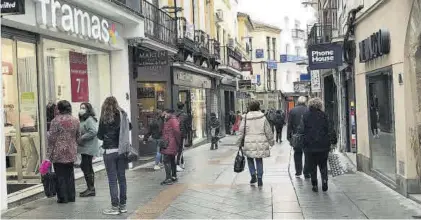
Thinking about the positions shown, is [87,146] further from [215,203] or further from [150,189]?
[215,203]

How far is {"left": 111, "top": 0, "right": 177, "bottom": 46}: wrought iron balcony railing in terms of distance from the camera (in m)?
14.7

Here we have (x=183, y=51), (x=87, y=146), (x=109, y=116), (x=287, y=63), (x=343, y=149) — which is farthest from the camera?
(x=287, y=63)

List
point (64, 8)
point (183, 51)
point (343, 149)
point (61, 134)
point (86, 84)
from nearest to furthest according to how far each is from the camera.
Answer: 1. point (61, 134)
2. point (64, 8)
3. point (86, 84)
4. point (343, 149)
5. point (183, 51)

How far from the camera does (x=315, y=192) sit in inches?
381

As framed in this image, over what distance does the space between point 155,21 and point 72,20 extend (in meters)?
6.14

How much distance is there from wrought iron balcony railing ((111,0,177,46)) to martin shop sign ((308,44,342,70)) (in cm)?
469

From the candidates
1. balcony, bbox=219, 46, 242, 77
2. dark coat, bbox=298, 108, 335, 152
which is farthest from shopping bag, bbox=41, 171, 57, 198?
balcony, bbox=219, 46, 242, 77

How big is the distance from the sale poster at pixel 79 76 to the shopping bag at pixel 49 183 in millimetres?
3354

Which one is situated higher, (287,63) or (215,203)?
(287,63)

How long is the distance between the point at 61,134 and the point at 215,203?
110 inches

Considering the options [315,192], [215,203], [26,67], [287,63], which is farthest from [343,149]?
[287,63]

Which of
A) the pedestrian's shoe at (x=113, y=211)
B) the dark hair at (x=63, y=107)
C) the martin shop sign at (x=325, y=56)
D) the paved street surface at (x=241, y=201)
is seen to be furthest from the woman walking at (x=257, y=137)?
the martin shop sign at (x=325, y=56)

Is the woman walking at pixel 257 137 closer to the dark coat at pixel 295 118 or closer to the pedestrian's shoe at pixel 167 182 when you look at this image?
the dark coat at pixel 295 118

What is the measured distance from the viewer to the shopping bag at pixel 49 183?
9125mm
